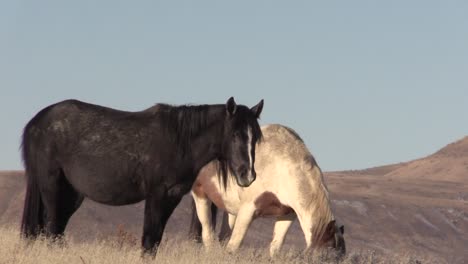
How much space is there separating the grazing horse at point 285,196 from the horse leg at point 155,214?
131 inches

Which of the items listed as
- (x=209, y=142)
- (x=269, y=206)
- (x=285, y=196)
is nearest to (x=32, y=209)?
(x=209, y=142)

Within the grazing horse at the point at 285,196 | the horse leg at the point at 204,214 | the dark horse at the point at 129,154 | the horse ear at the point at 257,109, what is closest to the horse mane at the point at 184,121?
the dark horse at the point at 129,154

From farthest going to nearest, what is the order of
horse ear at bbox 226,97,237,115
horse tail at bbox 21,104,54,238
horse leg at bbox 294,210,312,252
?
1. horse leg at bbox 294,210,312,252
2. horse tail at bbox 21,104,54,238
3. horse ear at bbox 226,97,237,115

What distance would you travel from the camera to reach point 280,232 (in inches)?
656

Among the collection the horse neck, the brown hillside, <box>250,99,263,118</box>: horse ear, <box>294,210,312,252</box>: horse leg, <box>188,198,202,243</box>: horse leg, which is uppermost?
<box>250,99,263,118</box>: horse ear

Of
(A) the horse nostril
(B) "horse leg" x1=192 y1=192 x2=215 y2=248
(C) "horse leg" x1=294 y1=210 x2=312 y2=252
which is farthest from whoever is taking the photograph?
(B) "horse leg" x1=192 y1=192 x2=215 y2=248

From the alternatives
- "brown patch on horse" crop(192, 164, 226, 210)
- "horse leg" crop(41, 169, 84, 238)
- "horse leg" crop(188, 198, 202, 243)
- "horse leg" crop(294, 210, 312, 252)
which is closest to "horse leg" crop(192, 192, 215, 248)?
"brown patch on horse" crop(192, 164, 226, 210)

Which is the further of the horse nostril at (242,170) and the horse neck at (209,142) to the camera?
the horse neck at (209,142)

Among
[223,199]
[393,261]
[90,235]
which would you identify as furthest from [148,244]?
[90,235]

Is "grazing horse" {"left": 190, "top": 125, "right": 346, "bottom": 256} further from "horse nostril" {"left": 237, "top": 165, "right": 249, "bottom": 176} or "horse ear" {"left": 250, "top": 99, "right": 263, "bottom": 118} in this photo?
"horse nostril" {"left": 237, "top": 165, "right": 249, "bottom": 176}

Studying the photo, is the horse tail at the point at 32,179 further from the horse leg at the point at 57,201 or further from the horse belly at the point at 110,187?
the horse belly at the point at 110,187

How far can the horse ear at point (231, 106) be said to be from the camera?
12.1m

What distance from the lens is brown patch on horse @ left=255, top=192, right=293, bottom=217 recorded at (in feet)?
53.2

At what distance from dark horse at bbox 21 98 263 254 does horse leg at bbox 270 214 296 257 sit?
14.4 feet
